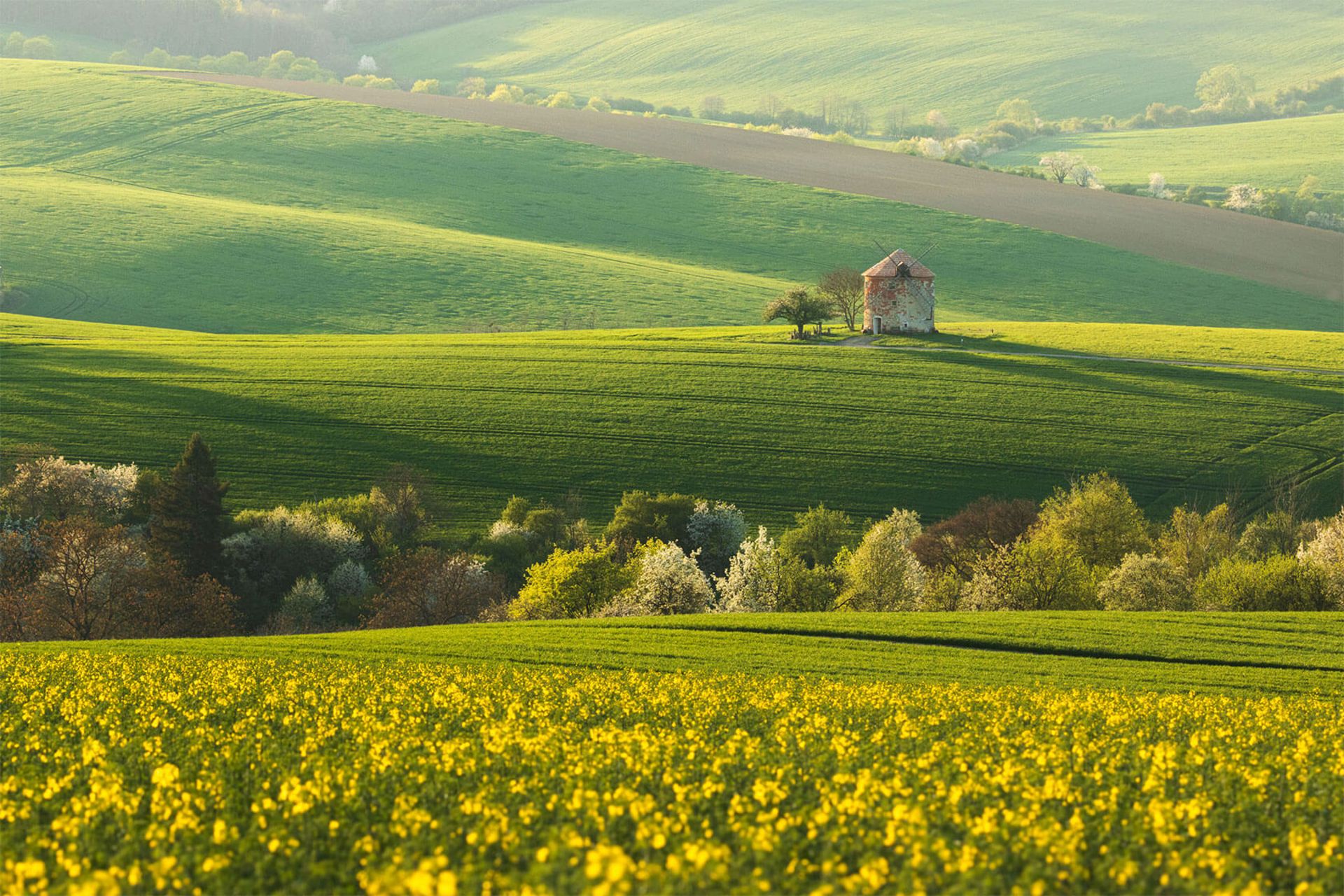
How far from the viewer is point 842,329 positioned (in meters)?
102

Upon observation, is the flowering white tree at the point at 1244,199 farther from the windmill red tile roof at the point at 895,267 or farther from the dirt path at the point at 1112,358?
the windmill red tile roof at the point at 895,267

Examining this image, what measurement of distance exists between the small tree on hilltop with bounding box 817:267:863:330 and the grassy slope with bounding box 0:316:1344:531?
11975 mm

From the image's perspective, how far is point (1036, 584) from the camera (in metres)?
53.5

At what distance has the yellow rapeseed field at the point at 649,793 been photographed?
12.2 metres

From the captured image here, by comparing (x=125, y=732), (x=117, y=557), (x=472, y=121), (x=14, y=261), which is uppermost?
(x=472, y=121)

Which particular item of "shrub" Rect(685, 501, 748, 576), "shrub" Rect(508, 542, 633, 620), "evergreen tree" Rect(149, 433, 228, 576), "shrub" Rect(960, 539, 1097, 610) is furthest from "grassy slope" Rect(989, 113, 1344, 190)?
"evergreen tree" Rect(149, 433, 228, 576)

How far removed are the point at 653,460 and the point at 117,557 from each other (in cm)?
3140

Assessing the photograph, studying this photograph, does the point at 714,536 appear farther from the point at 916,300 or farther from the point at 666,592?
the point at 916,300

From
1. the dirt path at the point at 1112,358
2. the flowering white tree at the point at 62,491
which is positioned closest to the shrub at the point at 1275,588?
the dirt path at the point at 1112,358

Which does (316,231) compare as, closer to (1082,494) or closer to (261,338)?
(261,338)

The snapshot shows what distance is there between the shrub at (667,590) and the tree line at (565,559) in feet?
0.32

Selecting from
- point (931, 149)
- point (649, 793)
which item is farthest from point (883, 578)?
point (931, 149)

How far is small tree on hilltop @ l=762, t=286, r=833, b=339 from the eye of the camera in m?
98.3

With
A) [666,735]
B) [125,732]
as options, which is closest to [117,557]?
[125,732]
